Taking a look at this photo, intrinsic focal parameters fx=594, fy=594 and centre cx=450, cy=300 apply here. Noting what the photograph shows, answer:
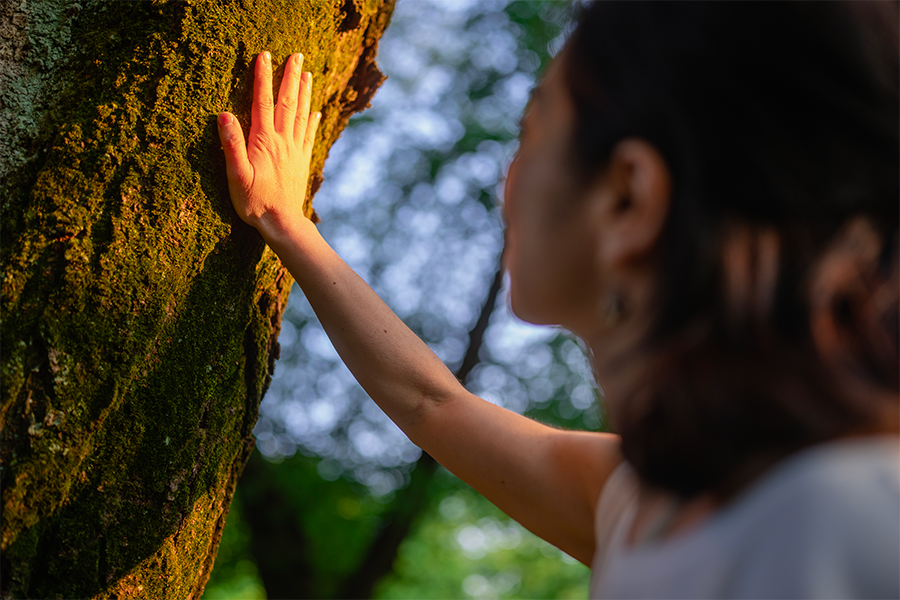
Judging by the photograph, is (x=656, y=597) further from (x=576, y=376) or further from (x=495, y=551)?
(x=495, y=551)

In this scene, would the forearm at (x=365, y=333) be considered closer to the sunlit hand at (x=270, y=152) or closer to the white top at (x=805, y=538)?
the sunlit hand at (x=270, y=152)

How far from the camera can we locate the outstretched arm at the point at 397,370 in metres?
1.47

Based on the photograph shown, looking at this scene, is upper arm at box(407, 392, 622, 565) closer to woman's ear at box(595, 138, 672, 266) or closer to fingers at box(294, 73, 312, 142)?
woman's ear at box(595, 138, 672, 266)

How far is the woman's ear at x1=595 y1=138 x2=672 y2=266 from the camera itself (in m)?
0.86

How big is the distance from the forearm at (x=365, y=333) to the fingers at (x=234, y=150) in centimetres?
15

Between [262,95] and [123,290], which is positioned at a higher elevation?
[262,95]

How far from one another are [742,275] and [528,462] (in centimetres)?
87

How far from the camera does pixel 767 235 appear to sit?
2.58 ft

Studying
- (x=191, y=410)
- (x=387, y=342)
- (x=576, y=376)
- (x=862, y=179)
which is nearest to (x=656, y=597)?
(x=862, y=179)

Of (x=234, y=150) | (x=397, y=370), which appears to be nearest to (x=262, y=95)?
(x=234, y=150)

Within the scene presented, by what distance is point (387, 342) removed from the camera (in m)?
1.62

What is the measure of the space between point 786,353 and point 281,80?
1417 millimetres

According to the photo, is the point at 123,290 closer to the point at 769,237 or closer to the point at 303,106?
the point at 303,106

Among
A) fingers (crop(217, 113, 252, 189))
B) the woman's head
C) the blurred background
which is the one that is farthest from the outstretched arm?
the blurred background
